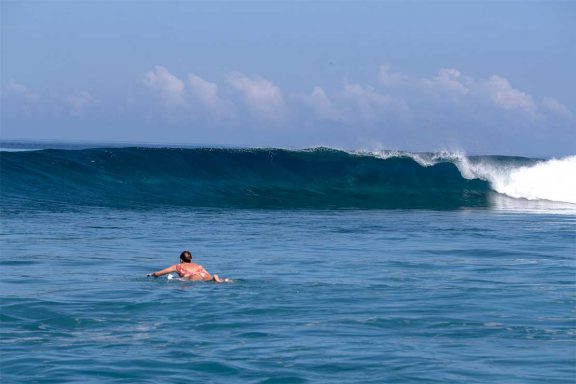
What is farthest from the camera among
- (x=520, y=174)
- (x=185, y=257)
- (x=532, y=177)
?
(x=520, y=174)

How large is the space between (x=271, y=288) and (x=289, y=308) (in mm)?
1422

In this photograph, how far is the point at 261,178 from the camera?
35.1 metres

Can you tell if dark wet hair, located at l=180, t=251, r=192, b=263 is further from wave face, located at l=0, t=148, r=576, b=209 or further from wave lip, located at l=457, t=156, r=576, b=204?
wave lip, located at l=457, t=156, r=576, b=204

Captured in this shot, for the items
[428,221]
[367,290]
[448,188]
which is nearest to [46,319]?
[367,290]

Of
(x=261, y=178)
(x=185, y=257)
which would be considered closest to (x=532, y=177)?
(x=261, y=178)

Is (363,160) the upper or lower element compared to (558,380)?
upper

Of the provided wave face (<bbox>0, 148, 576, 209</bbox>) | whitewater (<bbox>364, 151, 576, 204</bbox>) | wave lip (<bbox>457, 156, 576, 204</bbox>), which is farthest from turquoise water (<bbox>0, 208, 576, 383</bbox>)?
whitewater (<bbox>364, 151, 576, 204</bbox>)

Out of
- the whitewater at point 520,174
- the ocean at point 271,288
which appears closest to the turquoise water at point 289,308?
the ocean at point 271,288

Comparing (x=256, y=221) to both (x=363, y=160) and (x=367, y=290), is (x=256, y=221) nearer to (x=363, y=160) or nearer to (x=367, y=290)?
(x=367, y=290)

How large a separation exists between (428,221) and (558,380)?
1674 cm

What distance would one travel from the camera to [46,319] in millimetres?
10297

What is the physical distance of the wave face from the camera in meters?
29.0

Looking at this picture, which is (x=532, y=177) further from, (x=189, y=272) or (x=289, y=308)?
(x=289, y=308)

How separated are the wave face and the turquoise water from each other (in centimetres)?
909
